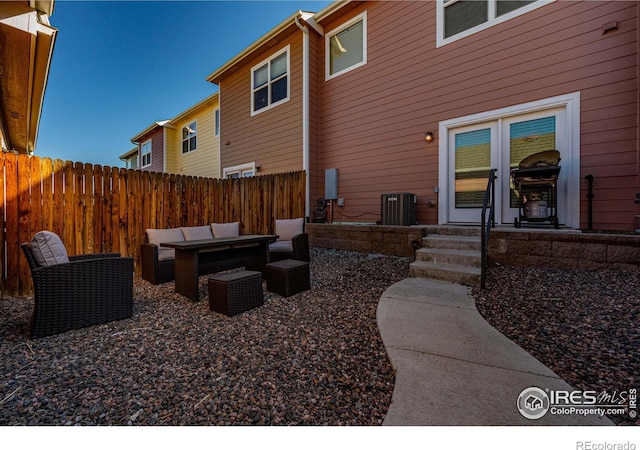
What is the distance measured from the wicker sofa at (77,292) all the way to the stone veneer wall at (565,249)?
478 centimetres

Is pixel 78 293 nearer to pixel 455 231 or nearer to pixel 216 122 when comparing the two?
pixel 455 231

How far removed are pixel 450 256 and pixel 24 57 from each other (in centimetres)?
643

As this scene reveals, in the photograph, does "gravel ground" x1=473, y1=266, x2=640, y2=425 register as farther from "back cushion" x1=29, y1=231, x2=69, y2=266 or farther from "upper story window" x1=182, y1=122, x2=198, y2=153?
"upper story window" x1=182, y1=122, x2=198, y2=153

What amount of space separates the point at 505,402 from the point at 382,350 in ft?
2.51

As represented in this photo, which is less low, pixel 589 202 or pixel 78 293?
pixel 589 202

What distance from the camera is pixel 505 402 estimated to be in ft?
4.39

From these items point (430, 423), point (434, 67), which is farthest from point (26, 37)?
point (434, 67)

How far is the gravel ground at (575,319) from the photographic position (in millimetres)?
1592

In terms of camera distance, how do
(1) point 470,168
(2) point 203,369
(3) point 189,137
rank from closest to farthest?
(2) point 203,369, (1) point 470,168, (3) point 189,137

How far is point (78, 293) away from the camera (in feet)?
7.75

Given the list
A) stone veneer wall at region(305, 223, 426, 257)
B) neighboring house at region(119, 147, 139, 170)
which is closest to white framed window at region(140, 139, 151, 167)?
neighboring house at region(119, 147, 139, 170)

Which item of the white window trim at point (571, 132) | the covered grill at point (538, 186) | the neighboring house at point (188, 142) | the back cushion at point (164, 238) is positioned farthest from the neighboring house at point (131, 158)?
the covered grill at point (538, 186)

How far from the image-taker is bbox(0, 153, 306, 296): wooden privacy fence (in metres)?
3.25

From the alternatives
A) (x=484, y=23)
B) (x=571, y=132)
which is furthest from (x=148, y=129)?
(x=571, y=132)
